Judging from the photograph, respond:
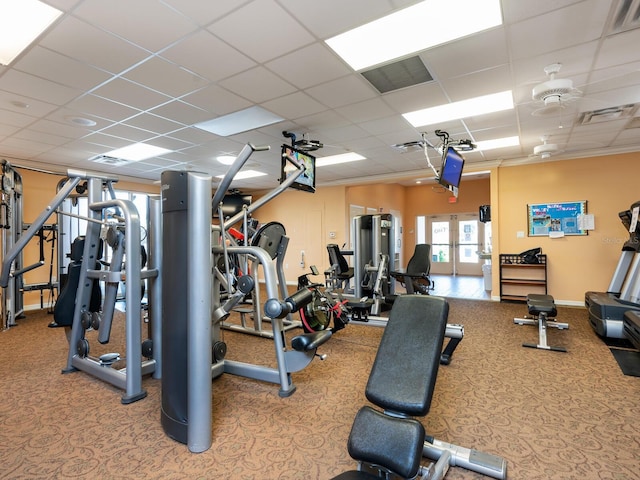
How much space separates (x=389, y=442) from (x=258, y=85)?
3233 mm

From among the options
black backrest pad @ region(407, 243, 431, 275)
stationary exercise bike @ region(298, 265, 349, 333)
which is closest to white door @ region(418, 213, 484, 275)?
black backrest pad @ region(407, 243, 431, 275)

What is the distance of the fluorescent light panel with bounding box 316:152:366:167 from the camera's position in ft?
20.3

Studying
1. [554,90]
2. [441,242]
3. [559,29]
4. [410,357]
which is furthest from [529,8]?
[441,242]

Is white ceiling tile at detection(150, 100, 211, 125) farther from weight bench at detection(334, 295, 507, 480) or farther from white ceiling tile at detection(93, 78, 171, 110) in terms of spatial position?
weight bench at detection(334, 295, 507, 480)

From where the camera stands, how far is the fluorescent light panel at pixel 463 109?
3705 millimetres

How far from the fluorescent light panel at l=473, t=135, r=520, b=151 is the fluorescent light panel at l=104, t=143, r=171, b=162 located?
5.33 m

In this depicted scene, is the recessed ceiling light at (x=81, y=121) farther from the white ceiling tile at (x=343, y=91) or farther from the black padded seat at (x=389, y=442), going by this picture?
the black padded seat at (x=389, y=442)

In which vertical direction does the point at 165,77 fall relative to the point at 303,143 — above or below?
above

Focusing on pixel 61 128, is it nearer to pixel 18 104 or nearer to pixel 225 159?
pixel 18 104

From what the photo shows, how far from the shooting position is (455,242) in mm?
11078

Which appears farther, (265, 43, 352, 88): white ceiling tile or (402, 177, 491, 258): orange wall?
(402, 177, 491, 258): orange wall

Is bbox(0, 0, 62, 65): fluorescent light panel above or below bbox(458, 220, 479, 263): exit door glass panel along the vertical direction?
above

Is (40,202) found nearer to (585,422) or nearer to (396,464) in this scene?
(396,464)

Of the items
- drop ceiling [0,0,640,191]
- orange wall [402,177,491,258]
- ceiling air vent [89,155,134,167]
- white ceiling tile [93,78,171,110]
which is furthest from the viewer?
orange wall [402,177,491,258]
